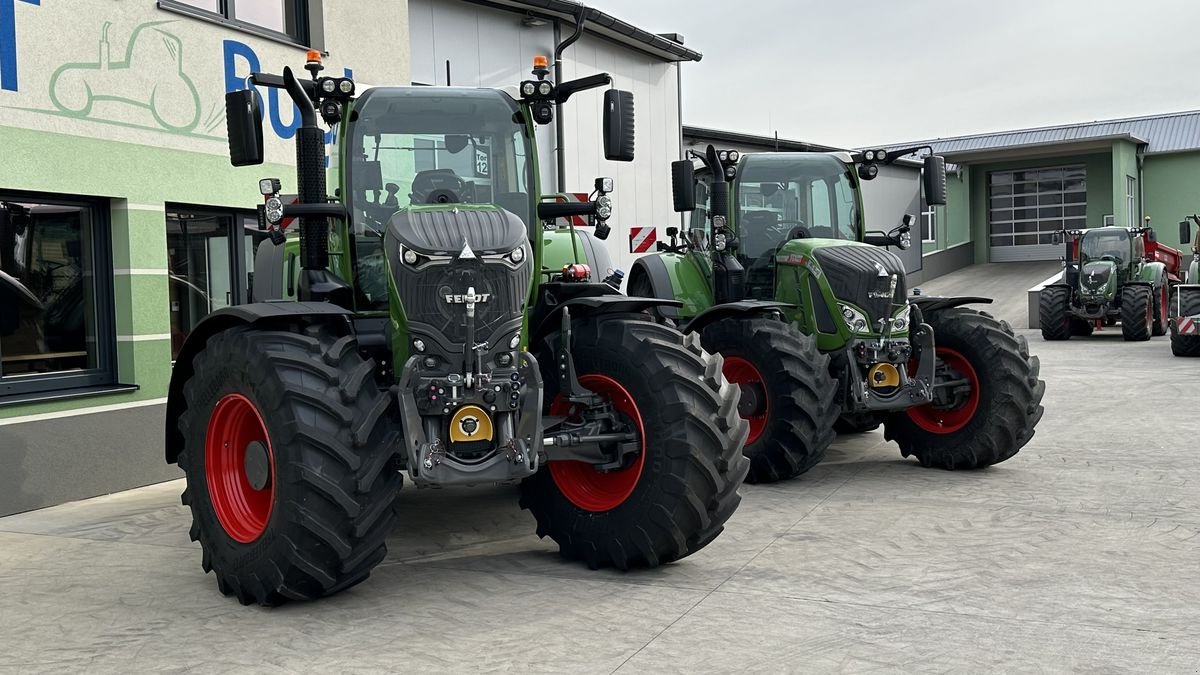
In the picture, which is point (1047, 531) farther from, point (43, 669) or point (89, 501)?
point (89, 501)

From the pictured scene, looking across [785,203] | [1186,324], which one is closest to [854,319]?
[785,203]

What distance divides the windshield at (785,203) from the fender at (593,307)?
11.4 feet

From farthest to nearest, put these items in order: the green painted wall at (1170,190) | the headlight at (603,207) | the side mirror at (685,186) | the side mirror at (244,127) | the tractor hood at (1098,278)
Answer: the green painted wall at (1170,190), the tractor hood at (1098,278), the side mirror at (685,186), the headlight at (603,207), the side mirror at (244,127)

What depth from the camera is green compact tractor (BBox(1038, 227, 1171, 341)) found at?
67.3ft

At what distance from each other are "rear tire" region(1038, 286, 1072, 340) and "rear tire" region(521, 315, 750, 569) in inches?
681

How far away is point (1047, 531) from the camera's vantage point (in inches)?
238

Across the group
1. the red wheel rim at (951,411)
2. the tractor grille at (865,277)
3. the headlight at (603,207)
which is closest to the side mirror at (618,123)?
Answer: the headlight at (603,207)

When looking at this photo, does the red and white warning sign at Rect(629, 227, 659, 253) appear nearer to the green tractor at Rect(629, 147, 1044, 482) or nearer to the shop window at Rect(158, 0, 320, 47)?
the green tractor at Rect(629, 147, 1044, 482)

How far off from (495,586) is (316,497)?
0.98 meters

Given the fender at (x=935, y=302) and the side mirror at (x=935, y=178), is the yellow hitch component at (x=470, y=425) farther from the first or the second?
the side mirror at (x=935, y=178)

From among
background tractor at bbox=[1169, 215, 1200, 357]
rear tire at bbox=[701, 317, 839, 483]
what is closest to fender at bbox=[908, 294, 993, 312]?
rear tire at bbox=[701, 317, 839, 483]

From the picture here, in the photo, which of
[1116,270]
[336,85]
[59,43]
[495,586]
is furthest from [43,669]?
[1116,270]

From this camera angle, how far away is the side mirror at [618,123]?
5562 mm

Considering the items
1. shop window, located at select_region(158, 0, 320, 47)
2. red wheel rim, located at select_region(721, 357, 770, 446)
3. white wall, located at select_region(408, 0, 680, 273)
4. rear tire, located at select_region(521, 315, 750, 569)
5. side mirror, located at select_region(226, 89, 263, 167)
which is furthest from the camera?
white wall, located at select_region(408, 0, 680, 273)
